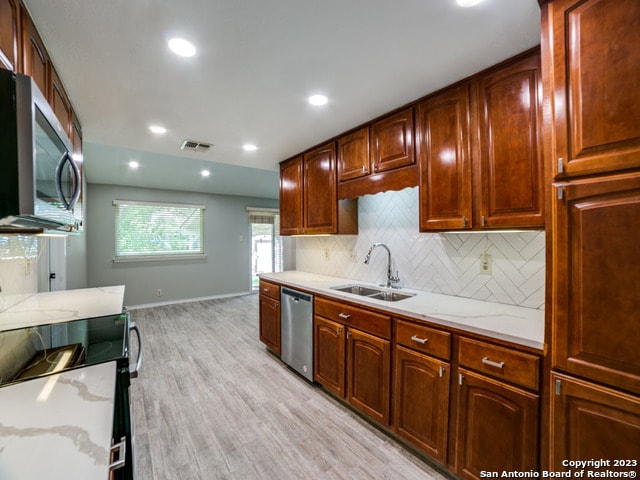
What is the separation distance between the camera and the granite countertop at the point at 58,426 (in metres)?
0.57

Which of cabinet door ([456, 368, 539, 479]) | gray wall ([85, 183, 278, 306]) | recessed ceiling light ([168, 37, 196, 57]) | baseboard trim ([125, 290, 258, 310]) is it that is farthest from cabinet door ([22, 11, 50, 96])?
baseboard trim ([125, 290, 258, 310])

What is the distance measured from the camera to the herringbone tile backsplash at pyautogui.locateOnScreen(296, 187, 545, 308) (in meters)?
1.78

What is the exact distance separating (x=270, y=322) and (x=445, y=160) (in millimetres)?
2482

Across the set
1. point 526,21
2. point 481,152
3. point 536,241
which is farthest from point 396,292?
point 526,21

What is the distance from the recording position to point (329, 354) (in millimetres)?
2414

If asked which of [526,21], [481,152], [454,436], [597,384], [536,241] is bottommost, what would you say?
[454,436]

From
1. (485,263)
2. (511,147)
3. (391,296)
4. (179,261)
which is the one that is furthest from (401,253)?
(179,261)

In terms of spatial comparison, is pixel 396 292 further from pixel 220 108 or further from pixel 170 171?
pixel 170 171

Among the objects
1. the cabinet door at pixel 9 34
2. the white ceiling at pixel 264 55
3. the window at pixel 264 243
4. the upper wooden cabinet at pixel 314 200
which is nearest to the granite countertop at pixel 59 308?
the cabinet door at pixel 9 34

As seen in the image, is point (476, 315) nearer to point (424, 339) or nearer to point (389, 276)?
point (424, 339)

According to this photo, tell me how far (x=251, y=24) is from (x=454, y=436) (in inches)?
93.8

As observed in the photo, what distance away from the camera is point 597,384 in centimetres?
107

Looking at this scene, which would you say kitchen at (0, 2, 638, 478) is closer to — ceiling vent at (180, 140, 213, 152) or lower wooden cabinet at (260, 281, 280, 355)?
lower wooden cabinet at (260, 281, 280, 355)

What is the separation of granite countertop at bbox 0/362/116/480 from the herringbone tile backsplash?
82.7 inches
